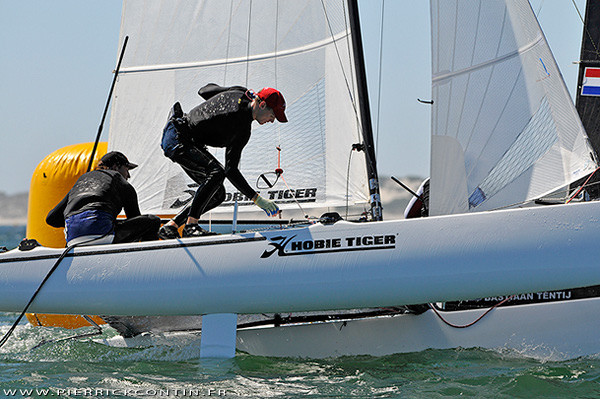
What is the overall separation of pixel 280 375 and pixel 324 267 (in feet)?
2.63

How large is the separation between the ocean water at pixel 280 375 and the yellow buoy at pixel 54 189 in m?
1.59

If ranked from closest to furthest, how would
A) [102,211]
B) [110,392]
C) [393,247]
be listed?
[110,392] → [393,247] → [102,211]

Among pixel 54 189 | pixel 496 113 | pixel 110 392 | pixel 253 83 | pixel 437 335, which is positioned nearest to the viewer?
pixel 110 392

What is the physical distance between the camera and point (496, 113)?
4652 millimetres

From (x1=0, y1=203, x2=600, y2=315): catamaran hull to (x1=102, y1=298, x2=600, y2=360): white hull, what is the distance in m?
0.77

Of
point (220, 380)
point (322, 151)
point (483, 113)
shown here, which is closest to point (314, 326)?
point (220, 380)

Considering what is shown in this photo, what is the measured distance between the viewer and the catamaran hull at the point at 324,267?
4.01 meters

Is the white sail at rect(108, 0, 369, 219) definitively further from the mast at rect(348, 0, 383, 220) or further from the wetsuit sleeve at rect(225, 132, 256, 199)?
the wetsuit sleeve at rect(225, 132, 256, 199)

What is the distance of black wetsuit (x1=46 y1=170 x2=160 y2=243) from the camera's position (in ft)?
15.6

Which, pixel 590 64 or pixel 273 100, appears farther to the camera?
pixel 590 64

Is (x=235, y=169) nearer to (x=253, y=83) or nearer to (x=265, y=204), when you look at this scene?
(x=265, y=204)

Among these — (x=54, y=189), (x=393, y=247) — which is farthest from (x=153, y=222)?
(x=54, y=189)

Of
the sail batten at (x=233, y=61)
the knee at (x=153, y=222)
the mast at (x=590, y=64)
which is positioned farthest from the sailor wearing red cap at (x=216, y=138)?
the mast at (x=590, y=64)

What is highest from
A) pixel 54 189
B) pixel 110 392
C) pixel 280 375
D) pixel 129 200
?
pixel 54 189
